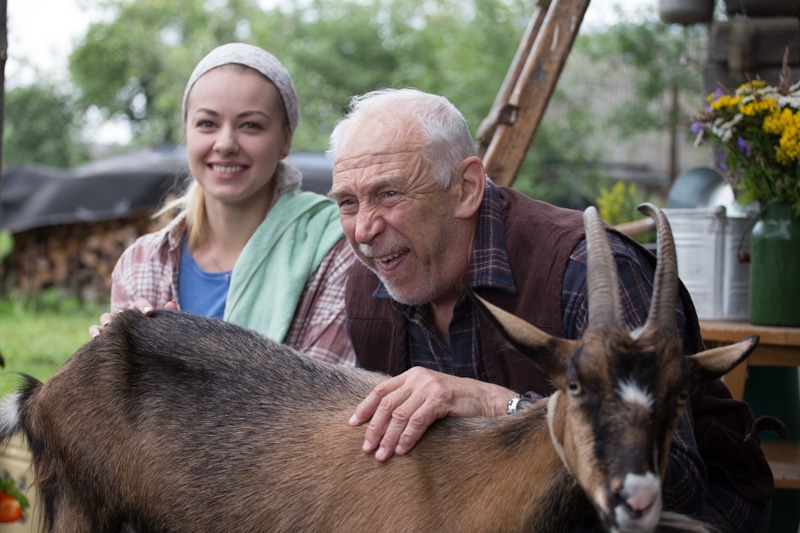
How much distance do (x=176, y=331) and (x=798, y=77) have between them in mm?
3951

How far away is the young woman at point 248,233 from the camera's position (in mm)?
3611

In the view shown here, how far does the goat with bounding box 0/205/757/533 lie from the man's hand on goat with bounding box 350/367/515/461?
42 millimetres

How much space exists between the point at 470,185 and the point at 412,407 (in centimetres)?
80

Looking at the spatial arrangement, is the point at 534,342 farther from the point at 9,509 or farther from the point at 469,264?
the point at 9,509

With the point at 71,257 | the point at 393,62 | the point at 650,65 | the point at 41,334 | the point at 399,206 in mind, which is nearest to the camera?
the point at 399,206

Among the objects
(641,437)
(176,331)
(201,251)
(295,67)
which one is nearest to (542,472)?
(641,437)

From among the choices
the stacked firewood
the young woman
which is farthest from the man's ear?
the stacked firewood

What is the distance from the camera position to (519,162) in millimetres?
4312

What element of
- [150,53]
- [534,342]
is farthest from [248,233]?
[150,53]

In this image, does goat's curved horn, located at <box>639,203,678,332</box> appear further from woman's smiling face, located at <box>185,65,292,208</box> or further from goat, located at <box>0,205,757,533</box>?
woman's smiling face, located at <box>185,65,292,208</box>

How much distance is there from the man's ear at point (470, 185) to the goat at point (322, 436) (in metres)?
0.58

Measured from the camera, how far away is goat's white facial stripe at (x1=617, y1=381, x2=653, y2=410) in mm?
1996

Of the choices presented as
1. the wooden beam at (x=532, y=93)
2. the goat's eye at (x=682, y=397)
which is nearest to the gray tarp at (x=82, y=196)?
the wooden beam at (x=532, y=93)

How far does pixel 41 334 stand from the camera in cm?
938
